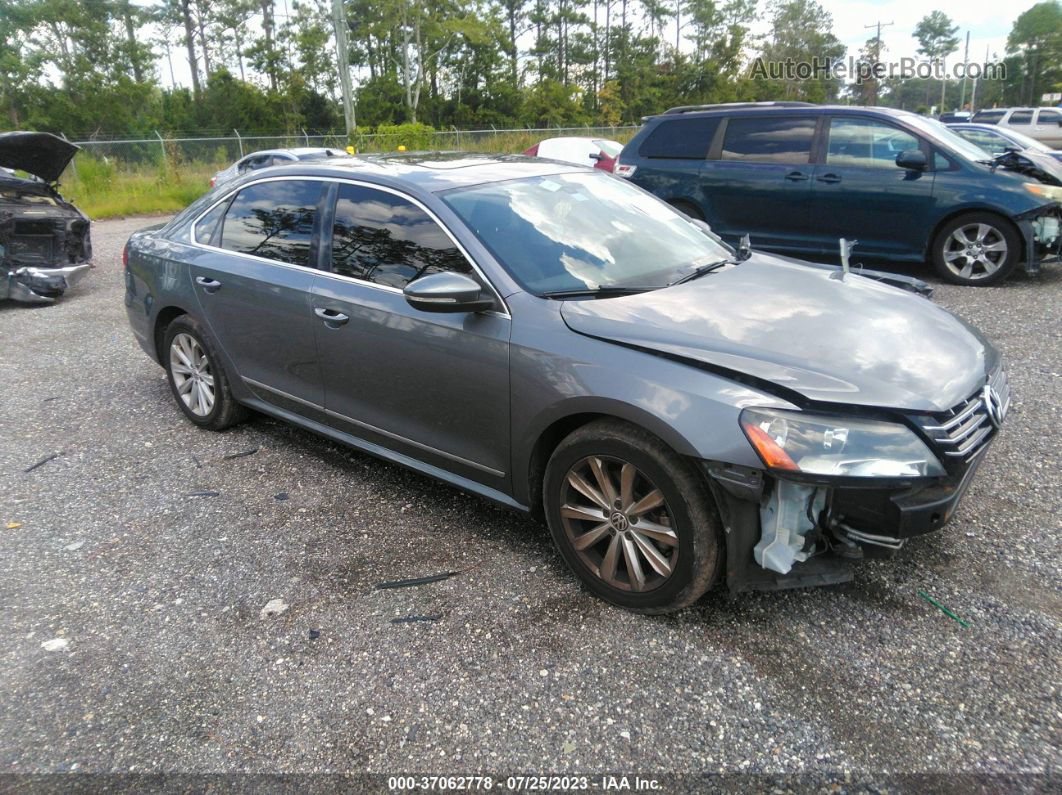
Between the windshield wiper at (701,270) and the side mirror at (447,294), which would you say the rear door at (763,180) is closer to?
the windshield wiper at (701,270)

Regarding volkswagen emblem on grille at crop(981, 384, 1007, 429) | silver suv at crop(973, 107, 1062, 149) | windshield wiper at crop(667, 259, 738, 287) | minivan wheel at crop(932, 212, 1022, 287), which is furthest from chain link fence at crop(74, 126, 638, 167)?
silver suv at crop(973, 107, 1062, 149)

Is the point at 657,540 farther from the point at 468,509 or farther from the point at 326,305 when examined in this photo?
the point at 326,305

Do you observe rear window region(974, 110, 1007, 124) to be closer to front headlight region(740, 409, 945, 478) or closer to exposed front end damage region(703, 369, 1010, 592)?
exposed front end damage region(703, 369, 1010, 592)

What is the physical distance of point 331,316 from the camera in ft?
12.4

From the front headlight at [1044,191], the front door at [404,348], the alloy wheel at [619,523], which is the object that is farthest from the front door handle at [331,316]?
the front headlight at [1044,191]

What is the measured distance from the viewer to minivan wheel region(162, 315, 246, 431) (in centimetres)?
469

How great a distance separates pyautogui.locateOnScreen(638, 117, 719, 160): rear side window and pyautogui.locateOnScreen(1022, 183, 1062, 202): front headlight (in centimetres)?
324

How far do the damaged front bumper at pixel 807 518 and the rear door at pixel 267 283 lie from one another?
230 centimetres

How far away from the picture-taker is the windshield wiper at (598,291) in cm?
319

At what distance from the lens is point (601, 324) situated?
2977 millimetres

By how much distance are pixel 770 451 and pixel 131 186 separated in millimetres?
22329

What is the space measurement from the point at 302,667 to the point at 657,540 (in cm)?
136

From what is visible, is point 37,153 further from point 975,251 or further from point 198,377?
point 975,251

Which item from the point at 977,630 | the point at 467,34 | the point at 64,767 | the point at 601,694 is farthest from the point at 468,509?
the point at 467,34
